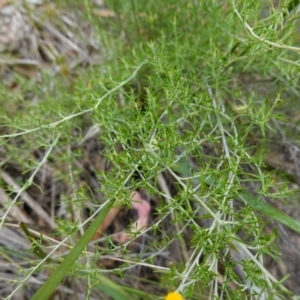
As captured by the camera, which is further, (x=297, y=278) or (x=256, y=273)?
(x=297, y=278)

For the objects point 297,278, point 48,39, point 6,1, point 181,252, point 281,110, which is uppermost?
point 6,1

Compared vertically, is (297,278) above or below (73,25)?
below

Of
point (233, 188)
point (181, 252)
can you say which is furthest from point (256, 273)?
point (181, 252)

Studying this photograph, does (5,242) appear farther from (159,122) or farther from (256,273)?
(256,273)

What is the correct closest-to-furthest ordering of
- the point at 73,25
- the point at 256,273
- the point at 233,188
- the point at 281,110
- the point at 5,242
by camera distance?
the point at 256,273, the point at 233,188, the point at 5,242, the point at 281,110, the point at 73,25

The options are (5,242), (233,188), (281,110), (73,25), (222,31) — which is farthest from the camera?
(73,25)

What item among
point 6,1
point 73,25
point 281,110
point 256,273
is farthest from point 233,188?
point 6,1

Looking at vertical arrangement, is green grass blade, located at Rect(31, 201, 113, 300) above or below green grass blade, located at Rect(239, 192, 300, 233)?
above

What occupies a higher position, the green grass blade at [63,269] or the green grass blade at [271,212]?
the green grass blade at [63,269]
